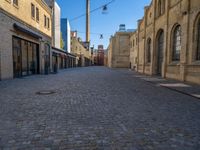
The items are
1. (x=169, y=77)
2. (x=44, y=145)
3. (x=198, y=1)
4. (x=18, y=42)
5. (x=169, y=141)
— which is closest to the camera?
(x=44, y=145)

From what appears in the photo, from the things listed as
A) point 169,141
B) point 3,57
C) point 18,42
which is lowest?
point 169,141

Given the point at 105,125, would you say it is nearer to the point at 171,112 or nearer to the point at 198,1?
the point at 171,112

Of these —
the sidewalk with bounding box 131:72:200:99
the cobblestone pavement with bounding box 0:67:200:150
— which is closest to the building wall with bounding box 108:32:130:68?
the sidewalk with bounding box 131:72:200:99

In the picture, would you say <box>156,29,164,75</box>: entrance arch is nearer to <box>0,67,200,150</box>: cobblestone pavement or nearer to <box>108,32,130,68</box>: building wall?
<box>0,67,200,150</box>: cobblestone pavement

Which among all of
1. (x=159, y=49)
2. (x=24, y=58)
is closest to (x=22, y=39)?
(x=24, y=58)

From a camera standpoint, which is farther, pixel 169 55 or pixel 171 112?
pixel 169 55

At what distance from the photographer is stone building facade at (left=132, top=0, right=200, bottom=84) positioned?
12.8 meters

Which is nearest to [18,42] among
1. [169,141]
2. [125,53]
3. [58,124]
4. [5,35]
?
[5,35]

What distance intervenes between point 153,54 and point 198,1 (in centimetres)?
924

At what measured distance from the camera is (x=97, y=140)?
349 cm

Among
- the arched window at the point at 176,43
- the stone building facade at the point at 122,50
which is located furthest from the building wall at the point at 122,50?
the arched window at the point at 176,43

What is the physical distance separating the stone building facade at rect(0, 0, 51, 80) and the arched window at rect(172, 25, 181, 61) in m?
13.7

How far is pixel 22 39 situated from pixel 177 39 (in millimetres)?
14308

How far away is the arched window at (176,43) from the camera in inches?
612
